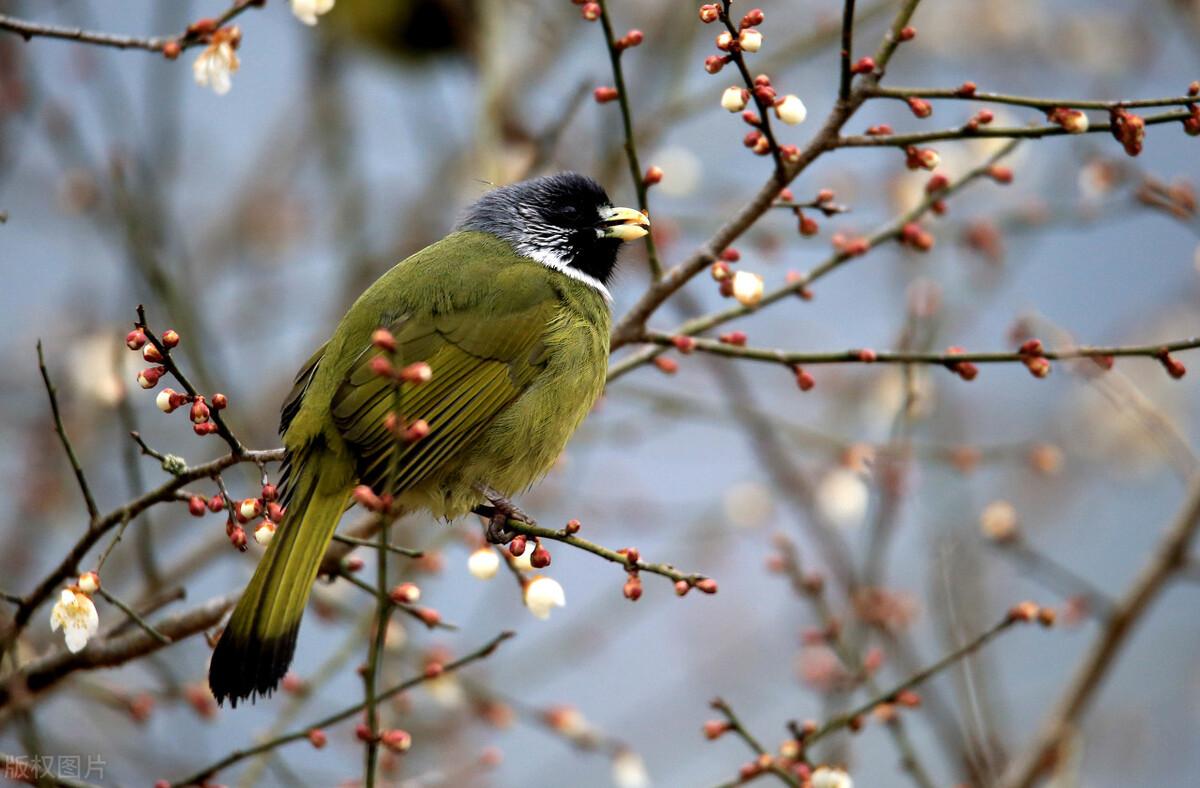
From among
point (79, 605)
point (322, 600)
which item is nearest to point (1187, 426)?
point (322, 600)

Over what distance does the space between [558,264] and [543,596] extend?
132 cm

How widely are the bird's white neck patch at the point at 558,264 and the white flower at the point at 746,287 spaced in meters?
0.75

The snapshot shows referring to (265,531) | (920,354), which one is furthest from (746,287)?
(265,531)

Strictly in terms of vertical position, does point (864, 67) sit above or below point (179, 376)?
above

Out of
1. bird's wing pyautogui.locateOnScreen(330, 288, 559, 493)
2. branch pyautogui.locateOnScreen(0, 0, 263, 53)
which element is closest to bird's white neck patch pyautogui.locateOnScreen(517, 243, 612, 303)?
bird's wing pyautogui.locateOnScreen(330, 288, 559, 493)

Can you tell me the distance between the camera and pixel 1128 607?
3.82m

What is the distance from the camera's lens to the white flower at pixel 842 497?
16.4ft

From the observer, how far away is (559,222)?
161 inches

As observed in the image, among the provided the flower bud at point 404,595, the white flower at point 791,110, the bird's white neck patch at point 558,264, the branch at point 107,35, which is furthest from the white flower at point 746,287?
the branch at point 107,35

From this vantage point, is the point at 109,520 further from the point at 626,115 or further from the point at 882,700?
→ the point at 882,700

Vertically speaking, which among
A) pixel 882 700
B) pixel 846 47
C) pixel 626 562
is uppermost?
pixel 846 47

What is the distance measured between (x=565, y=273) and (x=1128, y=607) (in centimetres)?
192

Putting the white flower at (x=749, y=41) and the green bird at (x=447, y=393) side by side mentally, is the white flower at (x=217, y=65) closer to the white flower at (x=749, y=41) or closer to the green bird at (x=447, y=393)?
the green bird at (x=447, y=393)

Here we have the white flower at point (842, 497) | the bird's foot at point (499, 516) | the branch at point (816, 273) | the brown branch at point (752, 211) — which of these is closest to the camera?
the brown branch at point (752, 211)
